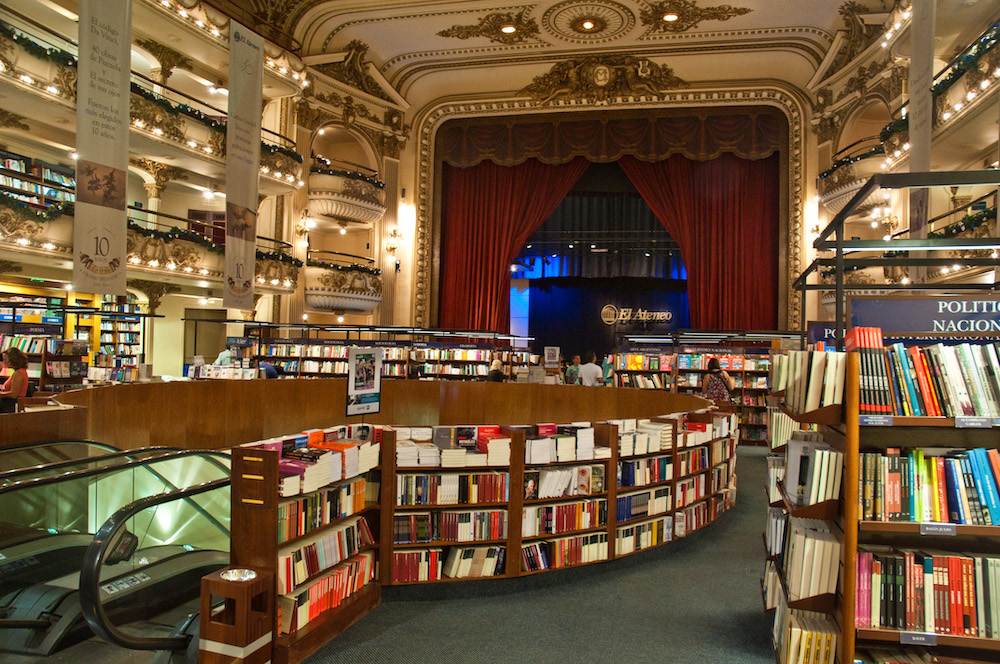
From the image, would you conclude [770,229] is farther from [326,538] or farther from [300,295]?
[326,538]

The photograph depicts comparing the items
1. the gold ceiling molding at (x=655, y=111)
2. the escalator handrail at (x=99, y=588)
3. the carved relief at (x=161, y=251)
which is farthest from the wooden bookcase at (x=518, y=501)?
the gold ceiling molding at (x=655, y=111)

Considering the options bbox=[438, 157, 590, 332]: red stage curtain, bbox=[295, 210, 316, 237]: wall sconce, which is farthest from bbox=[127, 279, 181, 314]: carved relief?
bbox=[438, 157, 590, 332]: red stage curtain

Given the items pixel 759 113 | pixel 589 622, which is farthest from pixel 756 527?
→ pixel 759 113

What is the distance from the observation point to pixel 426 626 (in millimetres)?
3783

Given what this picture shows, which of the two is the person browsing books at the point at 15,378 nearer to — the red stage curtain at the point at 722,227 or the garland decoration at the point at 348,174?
the garland decoration at the point at 348,174

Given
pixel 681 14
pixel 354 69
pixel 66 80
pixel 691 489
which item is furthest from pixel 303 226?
pixel 691 489

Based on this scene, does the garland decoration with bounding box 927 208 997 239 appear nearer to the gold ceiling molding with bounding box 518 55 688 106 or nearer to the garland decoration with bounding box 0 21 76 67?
the gold ceiling molding with bounding box 518 55 688 106

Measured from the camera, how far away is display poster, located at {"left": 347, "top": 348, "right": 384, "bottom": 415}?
5.64 meters

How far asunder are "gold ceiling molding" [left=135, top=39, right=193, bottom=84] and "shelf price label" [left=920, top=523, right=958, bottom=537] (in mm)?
13276

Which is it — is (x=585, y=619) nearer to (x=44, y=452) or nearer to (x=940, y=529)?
(x=940, y=529)

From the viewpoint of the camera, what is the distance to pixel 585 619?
3.96 meters

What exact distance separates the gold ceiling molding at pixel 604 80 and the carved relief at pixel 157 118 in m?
8.56

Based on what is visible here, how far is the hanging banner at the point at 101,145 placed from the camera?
6.92 m

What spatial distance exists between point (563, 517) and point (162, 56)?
1172 cm
